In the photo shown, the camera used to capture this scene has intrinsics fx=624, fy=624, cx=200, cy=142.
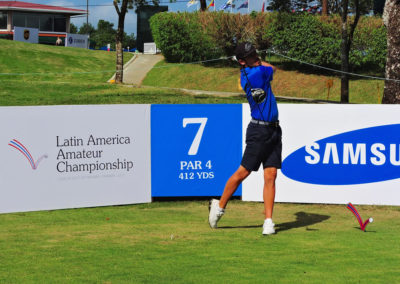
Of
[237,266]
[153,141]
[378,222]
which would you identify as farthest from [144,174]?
[237,266]

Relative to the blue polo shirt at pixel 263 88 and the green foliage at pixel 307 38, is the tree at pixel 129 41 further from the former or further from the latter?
the blue polo shirt at pixel 263 88

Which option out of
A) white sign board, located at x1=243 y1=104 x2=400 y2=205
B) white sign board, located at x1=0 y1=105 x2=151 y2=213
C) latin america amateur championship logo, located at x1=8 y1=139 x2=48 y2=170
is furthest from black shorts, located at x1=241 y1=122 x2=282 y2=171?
latin america amateur championship logo, located at x1=8 y1=139 x2=48 y2=170

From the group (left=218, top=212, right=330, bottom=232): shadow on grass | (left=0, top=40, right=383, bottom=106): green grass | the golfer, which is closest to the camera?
the golfer

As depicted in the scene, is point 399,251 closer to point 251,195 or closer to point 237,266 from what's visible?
point 237,266

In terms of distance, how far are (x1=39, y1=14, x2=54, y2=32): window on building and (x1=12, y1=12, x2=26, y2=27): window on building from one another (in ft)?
7.17

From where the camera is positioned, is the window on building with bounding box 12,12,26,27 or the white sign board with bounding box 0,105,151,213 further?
the window on building with bounding box 12,12,26,27

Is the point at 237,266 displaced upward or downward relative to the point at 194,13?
downward

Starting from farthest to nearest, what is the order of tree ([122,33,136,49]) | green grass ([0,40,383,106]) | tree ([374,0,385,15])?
tree ([122,33,136,49]) < tree ([374,0,385,15]) < green grass ([0,40,383,106])

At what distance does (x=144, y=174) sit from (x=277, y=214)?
2085 mm

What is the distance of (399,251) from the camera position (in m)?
5.51

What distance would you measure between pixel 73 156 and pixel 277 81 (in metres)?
25.3

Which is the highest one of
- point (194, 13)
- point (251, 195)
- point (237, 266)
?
point (194, 13)

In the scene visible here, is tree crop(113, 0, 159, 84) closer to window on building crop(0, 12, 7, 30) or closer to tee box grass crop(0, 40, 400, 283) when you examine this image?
tee box grass crop(0, 40, 400, 283)

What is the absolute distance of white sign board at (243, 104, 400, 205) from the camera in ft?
28.9
